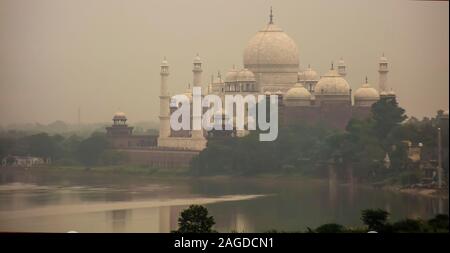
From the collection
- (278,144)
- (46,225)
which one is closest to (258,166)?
(278,144)

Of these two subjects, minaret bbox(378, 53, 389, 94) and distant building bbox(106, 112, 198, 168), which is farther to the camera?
distant building bbox(106, 112, 198, 168)

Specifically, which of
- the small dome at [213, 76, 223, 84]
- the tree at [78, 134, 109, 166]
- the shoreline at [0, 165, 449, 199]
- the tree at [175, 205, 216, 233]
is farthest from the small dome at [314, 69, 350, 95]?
the tree at [175, 205, 216, 233]

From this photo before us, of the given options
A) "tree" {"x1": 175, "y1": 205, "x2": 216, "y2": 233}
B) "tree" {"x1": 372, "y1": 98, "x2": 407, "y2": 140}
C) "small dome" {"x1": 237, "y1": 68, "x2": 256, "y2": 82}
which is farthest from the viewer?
"small dome" {"x1": 237, "y1": 68, "x2": 256, "y2": 82}

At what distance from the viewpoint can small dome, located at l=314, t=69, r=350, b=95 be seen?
21.2 meters

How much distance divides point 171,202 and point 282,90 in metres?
6.59

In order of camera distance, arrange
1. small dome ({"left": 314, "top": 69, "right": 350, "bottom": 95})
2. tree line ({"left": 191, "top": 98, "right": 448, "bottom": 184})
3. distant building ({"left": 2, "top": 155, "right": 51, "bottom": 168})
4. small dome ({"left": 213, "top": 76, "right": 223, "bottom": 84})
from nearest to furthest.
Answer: distant building ({"left": 2, "top": 155, "right": 51, "bottom": 168}) → tree line ({"left": 191, "top": 98, "right": 448, "bottom": 184}) → small dome ({"left": 213, "top": 76, "right": 223, "bottom": 84}) → small dome ({"left": 314, "top": 69, "right": 350, "bottom": 95})

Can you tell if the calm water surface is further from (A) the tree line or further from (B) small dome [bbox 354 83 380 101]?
(B) small dome [bbox 354 83 380 101]

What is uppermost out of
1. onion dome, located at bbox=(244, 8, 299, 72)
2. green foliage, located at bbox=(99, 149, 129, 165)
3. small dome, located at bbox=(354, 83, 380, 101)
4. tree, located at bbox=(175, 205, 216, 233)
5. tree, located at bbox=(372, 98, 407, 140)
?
onion dome, located at bbox=(244, 8, 299, 72)

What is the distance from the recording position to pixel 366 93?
20.6 metres

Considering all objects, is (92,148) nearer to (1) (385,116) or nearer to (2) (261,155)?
(2) (261,155)

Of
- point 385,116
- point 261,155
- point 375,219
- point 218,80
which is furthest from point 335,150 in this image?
point 375,219

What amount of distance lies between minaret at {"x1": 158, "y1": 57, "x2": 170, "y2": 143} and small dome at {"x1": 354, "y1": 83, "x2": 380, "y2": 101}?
2544mm

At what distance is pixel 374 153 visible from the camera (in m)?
19.1

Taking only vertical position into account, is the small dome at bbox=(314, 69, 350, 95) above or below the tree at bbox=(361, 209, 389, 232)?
above
